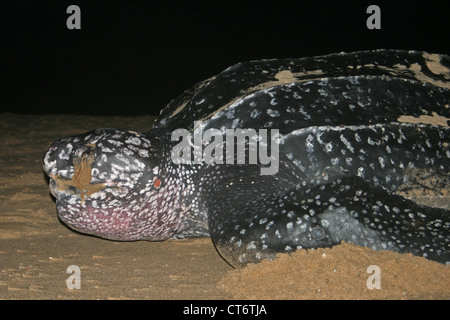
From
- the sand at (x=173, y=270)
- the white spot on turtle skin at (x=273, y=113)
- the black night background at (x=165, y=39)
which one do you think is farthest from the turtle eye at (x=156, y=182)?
the black night background at (x=165, y=39)

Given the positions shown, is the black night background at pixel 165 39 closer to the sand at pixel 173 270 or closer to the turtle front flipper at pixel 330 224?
the sand at pixel 173 270

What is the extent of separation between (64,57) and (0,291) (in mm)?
14436

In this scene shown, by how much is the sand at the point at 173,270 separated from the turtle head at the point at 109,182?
0.20m

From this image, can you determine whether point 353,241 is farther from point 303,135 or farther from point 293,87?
point 293,87

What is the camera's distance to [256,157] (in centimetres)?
245

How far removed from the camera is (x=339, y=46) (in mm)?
15211

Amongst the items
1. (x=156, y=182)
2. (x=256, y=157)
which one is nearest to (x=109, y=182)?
(x=156, y=182)

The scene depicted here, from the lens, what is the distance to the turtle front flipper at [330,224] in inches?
77.3

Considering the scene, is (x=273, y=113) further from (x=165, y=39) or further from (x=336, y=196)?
(x=165, y=39)

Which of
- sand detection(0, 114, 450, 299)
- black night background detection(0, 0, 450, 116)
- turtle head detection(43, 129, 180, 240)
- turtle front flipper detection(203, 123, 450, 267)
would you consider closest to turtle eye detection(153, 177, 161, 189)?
turtle head detection(43, 129, 180, 240)

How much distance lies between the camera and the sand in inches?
70.6

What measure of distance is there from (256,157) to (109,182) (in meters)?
0.76

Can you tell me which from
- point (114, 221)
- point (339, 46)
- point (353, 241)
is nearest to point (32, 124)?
point (114, 221)

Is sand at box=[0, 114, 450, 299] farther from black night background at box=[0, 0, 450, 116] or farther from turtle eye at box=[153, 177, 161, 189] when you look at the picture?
black night background at box=[0, 0, 450, 116]
